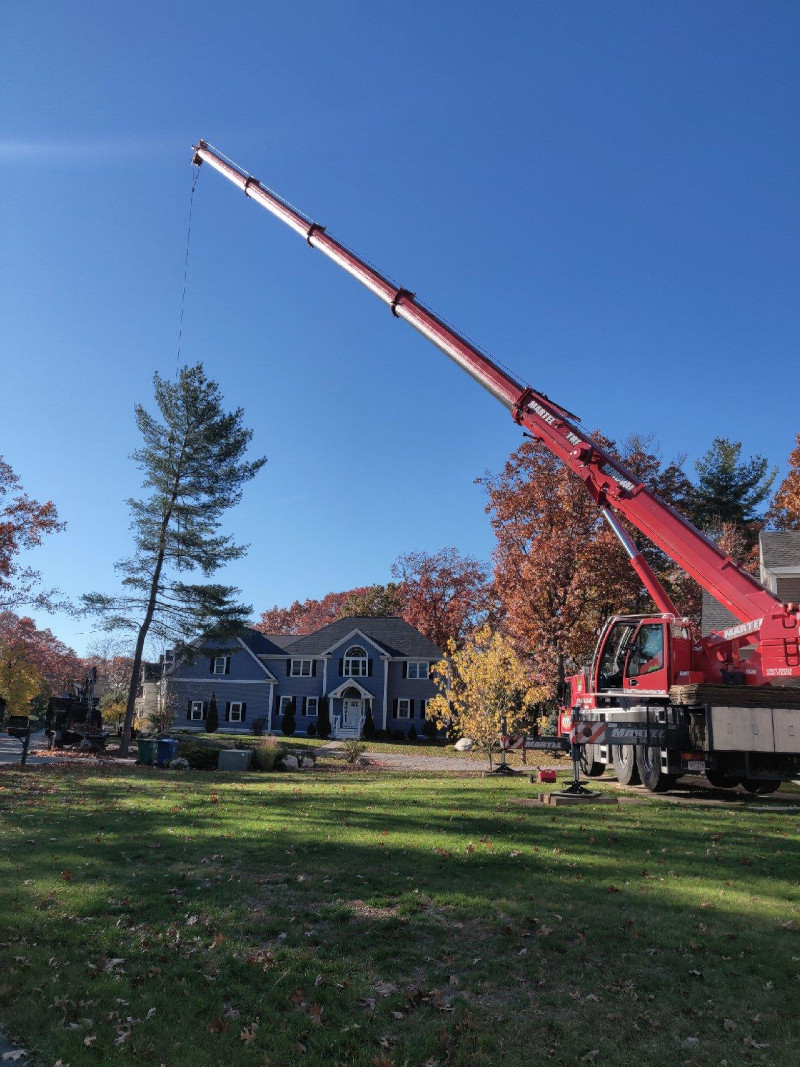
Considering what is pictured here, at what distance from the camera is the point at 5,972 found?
484cm

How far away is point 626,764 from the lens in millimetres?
16297

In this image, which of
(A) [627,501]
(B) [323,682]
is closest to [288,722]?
(B) [323,682]

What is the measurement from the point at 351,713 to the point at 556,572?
2105 cm

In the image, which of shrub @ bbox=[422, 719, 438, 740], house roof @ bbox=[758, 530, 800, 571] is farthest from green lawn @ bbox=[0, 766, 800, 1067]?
shrub @ bbox=[422, 719, 438, 740]

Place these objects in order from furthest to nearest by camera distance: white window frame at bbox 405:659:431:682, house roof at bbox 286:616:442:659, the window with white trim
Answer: house roof at bbox 286:616:442:659
the window with white trim
white window frame at bbox 405:659:431:682

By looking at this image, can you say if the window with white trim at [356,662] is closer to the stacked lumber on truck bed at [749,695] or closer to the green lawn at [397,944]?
the stacked lumber on truck bed at [749,695]

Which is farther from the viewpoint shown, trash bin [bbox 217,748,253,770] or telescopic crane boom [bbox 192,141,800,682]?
trash bin [bbox 217,748,253,770]

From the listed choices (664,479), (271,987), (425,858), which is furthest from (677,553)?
(664,479)

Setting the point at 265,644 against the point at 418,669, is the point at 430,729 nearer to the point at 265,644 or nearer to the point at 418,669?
the point at 418,669

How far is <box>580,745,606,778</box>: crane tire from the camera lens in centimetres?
1786

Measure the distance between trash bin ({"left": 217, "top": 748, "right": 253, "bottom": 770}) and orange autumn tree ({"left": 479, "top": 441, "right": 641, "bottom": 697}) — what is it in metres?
13.7

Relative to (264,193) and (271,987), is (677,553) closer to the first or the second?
(271,987)

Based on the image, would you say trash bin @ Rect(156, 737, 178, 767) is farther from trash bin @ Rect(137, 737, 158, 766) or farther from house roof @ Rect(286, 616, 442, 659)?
house roof @ Rect(286, 616, 442, 659)

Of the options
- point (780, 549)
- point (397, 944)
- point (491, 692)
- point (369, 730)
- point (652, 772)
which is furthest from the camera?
point (369, 730)
